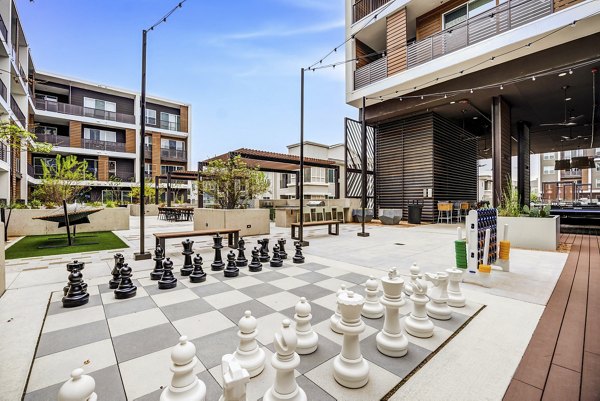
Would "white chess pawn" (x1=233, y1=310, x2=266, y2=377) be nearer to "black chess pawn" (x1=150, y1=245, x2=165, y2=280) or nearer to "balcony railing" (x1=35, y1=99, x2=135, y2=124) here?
"black chess pawn" (x1=150, y1=245, x2=165, y2=280)

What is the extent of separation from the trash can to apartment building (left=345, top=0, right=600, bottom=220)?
63 centimetres

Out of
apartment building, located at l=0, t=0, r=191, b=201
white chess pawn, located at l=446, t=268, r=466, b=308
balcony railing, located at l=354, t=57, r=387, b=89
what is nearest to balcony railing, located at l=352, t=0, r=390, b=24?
balcony railing, located at l=354, t=57, r=387, b=89

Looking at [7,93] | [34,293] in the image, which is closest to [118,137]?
[7,93]

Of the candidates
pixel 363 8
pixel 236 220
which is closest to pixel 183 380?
pixel 236 220

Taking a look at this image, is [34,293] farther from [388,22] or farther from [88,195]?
[88,195]

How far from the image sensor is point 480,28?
8.86m

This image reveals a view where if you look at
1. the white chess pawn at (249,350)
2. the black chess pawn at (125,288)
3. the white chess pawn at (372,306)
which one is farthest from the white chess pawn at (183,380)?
the black chess pawn at (125,288)

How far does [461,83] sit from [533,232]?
20.4 ft

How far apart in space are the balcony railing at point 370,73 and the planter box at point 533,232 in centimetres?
783

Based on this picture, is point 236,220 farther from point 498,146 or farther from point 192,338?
point 498,146

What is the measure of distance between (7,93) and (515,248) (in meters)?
21.1

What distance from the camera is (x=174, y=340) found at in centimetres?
207

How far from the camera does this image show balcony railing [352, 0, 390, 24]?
1210cm

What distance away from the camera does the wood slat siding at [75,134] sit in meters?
21.6
